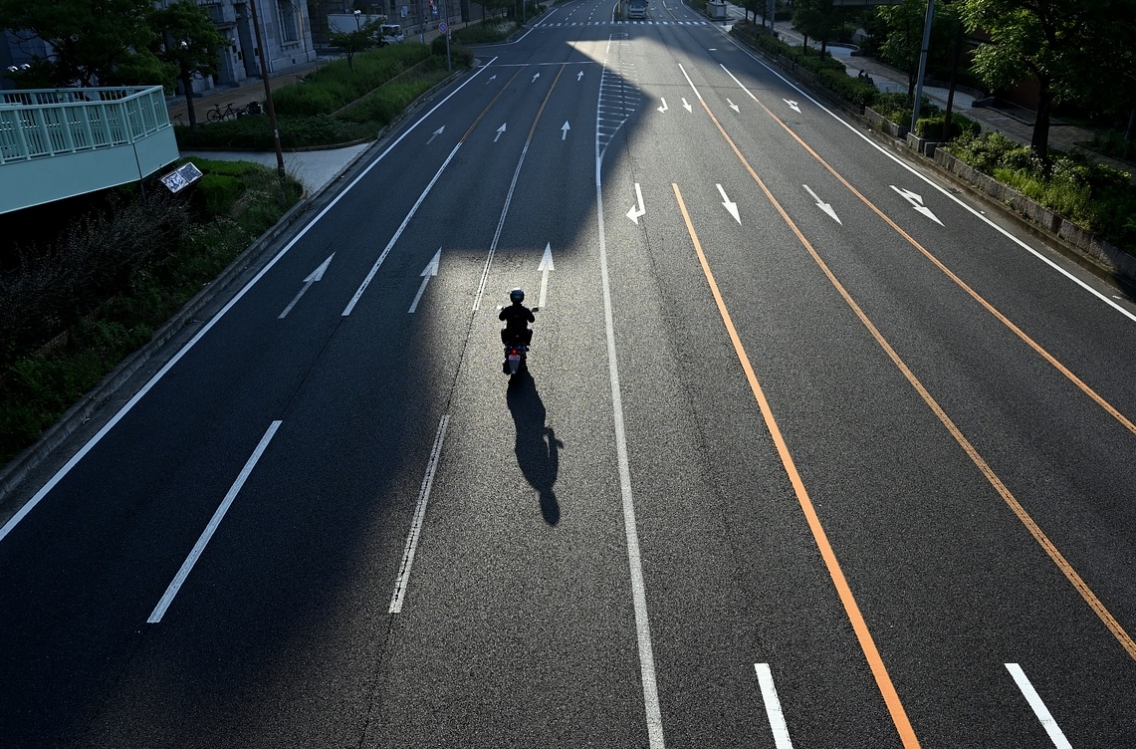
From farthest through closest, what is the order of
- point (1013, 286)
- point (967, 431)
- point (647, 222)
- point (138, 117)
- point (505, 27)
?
1. point (505, 27)
2. point (647, 222)
3. point (138, 117)
4. point (1013, 286)
5. point (967, 431)

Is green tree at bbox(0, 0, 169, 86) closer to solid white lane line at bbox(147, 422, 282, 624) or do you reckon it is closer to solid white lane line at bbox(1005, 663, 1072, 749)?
solid white lane line at bbox(147, 422, 282, 624)

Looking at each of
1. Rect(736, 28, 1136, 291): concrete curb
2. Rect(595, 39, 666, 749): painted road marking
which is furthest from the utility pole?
Rect(595, 39, 666, 749): painted road marking

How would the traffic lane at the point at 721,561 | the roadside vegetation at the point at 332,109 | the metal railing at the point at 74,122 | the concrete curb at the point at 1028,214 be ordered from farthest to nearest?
the roadside vegetation at the point at 332,109 < the concrete curb at the point at 1028,214 < the metal railing at the point at 74,122 < the traffic lane at the point at 721,561

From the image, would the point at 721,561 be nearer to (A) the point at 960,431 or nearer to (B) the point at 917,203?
(A) the point at 960,431

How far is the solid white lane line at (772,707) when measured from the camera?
288 inches

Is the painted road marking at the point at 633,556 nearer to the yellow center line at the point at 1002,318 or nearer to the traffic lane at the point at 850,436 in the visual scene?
the traffic lane at the point at 850,436

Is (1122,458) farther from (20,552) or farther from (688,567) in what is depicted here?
(20,552)

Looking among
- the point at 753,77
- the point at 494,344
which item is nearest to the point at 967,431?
the point at 494,344

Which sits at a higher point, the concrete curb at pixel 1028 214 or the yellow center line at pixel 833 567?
the concrete curb at pixel 1028 214

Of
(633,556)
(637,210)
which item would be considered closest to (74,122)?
(637,210)

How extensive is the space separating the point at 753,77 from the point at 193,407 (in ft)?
137

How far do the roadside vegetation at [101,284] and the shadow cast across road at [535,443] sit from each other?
299 inches

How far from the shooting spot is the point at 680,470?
11.5 m

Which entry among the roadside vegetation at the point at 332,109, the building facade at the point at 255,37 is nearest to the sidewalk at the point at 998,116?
the roadside vegetation at the point at 332,109
